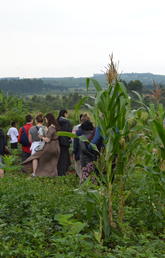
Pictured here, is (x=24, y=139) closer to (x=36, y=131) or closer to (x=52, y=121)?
(x=36, y=131)

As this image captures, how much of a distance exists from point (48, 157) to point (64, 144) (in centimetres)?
52

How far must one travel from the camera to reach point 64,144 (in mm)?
12547

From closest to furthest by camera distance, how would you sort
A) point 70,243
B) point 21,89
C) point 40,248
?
point 70,243 < point 40,248 < point 21,89

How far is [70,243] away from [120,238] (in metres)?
1.05

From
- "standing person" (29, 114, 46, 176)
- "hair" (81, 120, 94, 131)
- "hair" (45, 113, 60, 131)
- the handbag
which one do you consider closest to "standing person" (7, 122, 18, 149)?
"standing person" (29, 114, 46, 176)

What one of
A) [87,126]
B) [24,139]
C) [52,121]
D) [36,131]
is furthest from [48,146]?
[87,126]

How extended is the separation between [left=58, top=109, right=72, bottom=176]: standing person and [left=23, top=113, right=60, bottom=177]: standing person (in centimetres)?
15

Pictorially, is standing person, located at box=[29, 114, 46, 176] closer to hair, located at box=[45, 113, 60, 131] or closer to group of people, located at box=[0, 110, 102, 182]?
group of people, located at box=[0, 110, 102, 182]

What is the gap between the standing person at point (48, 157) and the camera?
12.1 meters

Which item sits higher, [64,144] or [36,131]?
[36,131]

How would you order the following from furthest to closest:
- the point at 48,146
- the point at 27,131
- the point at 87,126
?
the point at 27,131, the point at 48,146, the point at 87,126

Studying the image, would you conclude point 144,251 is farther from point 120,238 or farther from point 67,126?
point 67,126

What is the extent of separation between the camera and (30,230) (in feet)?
19.2

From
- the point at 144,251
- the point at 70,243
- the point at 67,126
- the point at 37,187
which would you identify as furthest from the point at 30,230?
the point at 67,126
